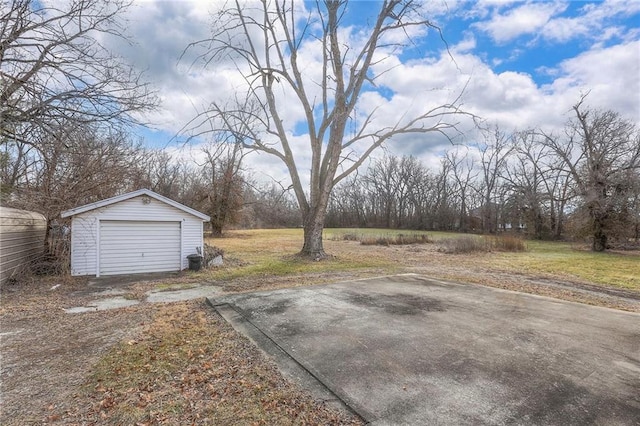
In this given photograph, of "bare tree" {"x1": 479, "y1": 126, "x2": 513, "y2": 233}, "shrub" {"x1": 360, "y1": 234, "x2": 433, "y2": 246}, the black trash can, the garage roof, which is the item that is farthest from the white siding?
"bare tree" {"x1": 479, "y1": 126, "x2": 513, "y2": 233}

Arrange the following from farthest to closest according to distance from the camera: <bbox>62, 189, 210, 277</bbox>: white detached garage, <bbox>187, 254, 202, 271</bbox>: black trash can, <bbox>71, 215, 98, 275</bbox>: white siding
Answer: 1. <bbox>187, 254, 202, 271</bbox>: black trash can
2. <bbox>62, 189, 210, 277</bbox>: white detached garage
3. <bbox>71, 215, 98, 275</bbox>: white siding

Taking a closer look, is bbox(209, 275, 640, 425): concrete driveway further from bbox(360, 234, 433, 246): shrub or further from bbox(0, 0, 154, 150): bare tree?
bbox(360, 234, 433, 246): shrub

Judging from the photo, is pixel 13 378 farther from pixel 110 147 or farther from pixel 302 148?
pixel 302 148

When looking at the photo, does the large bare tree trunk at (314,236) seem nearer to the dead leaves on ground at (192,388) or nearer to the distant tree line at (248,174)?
the distant tree line at (248,174)

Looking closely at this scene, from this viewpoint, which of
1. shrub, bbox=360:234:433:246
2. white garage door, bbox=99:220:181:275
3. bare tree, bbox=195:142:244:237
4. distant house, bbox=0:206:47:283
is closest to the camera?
distant house, bbox=0:206:47:283

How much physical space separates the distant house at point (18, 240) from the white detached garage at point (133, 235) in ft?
3.25

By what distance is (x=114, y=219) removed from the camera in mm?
9289

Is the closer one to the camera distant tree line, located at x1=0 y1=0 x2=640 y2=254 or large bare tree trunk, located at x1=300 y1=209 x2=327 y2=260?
distant tree line, located at x1=0 y1=0 x2=640 y2=254

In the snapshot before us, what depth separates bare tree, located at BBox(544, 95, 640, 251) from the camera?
55.9 ft

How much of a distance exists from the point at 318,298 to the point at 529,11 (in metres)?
8.95

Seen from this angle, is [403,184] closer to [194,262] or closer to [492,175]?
[492,175]

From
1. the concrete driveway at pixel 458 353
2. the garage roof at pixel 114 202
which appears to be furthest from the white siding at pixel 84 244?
the concrete driveway at pixel 458 353

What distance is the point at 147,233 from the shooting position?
388 inches

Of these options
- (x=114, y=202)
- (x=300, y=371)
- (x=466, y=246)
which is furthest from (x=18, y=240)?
(x=466, y=246)
